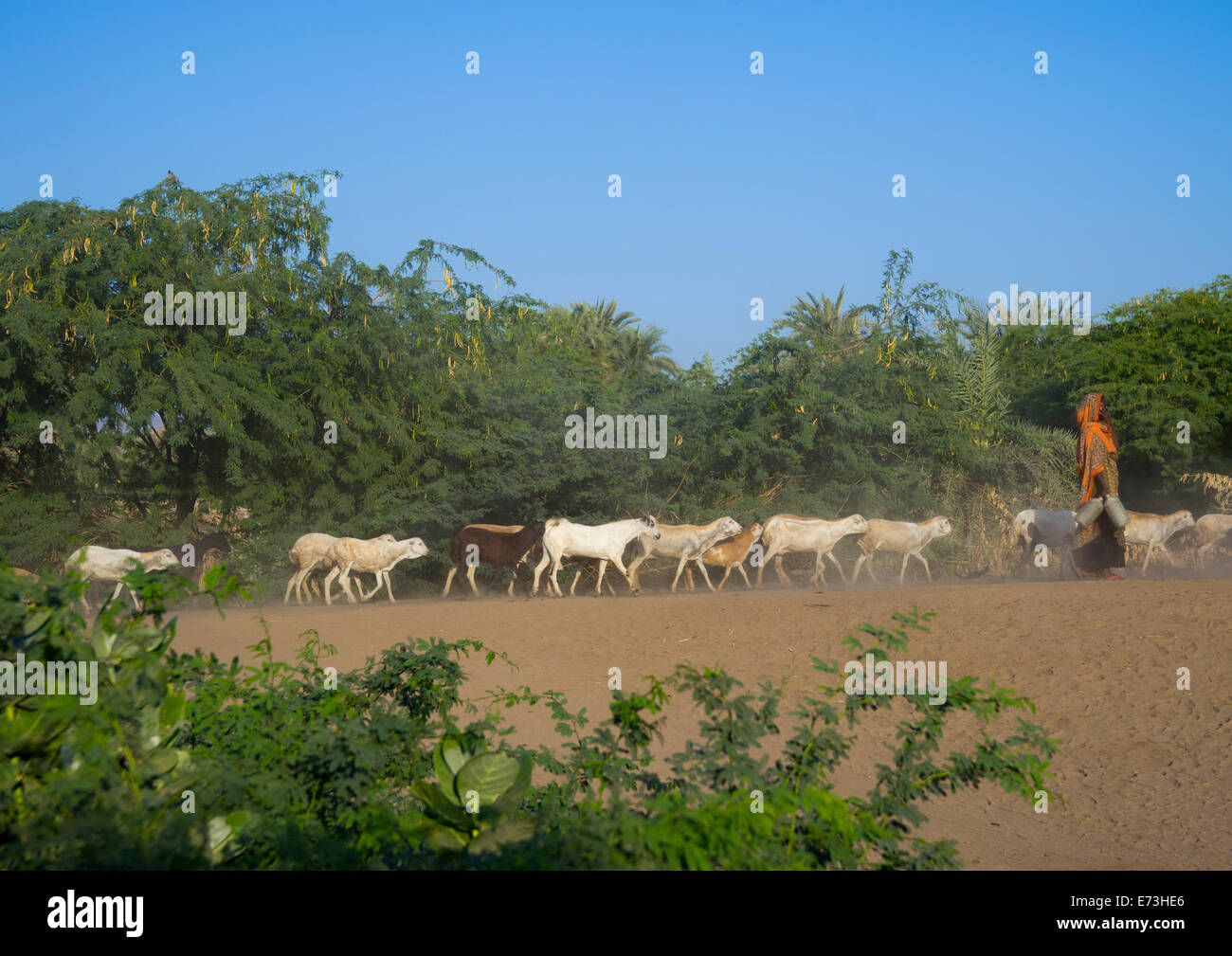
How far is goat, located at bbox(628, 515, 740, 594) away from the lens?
701 inches

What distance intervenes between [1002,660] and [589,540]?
8642 mm

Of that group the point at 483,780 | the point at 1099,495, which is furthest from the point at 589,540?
the point at 483,780

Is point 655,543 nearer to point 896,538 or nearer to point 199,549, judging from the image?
point 896,538

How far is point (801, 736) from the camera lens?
3.19 metres

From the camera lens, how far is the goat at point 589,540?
1719 centimetres

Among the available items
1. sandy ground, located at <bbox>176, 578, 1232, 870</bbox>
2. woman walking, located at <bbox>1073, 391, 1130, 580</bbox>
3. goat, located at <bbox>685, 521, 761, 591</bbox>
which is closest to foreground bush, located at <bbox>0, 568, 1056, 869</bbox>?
sandy ground, located at <bbox>176, 578, 1232, 870</bbox>

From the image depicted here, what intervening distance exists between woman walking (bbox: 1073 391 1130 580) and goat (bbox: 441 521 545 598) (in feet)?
28.9

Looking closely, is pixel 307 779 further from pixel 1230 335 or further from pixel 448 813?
pixel 1230 335

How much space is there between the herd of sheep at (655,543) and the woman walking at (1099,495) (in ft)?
5.96

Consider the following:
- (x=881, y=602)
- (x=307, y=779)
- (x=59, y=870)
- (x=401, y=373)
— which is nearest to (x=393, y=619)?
A: (x=881, y=602)

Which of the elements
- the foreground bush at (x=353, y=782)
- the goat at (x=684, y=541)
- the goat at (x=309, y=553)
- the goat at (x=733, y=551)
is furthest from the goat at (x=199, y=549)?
the foreground bush at (x=353, y=782)

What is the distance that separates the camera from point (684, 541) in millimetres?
17969

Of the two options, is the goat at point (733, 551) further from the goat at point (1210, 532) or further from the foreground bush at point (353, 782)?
the foreground bush at point (353, 782)

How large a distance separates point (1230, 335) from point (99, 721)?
28.5 m
